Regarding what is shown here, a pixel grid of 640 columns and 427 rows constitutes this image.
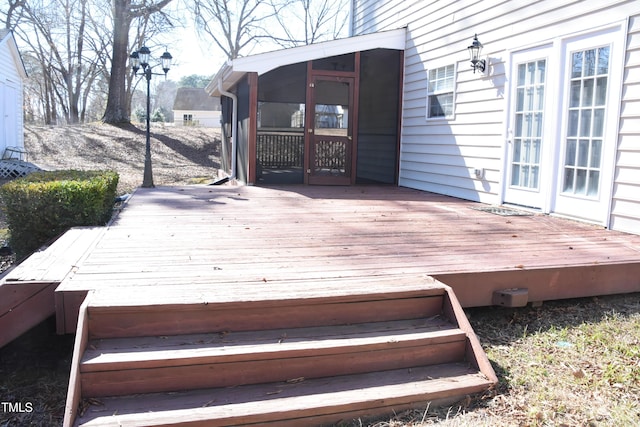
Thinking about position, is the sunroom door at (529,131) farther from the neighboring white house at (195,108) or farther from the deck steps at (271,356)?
the neighboring white house at (195,108)

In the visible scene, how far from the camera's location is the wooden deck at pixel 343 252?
307cm

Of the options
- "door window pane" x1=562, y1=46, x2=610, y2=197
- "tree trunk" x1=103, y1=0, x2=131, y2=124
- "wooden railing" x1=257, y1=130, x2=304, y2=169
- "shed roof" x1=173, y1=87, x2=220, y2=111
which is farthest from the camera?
"shed roof" x1=173, y1=87, x2=220, y2=111

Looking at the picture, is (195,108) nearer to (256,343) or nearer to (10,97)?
(10,97)

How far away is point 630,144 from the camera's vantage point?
4742 millimetres

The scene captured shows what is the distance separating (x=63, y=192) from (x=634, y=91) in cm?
505

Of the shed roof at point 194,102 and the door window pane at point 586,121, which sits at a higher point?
the shed roof at point 194,102

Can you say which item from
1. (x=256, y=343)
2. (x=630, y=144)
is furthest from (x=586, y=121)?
(x=256, y=343)

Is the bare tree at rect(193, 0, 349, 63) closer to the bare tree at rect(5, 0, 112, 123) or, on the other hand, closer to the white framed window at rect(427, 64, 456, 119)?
the bare tree at rect(5, 0, 112, 123)

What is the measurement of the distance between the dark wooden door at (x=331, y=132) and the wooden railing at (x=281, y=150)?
27 cm

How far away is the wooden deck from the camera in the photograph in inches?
121

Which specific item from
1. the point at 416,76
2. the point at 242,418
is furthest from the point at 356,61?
the point at 242,418

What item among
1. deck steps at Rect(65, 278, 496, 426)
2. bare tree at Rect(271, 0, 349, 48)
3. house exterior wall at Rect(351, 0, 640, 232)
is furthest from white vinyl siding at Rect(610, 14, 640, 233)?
bare tree at Rect(271, 0, 349, 48)

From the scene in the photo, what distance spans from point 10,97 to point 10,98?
0.19ft

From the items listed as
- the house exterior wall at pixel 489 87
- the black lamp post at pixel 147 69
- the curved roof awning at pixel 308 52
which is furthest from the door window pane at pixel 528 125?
the black lamp post at pixel 147 69
